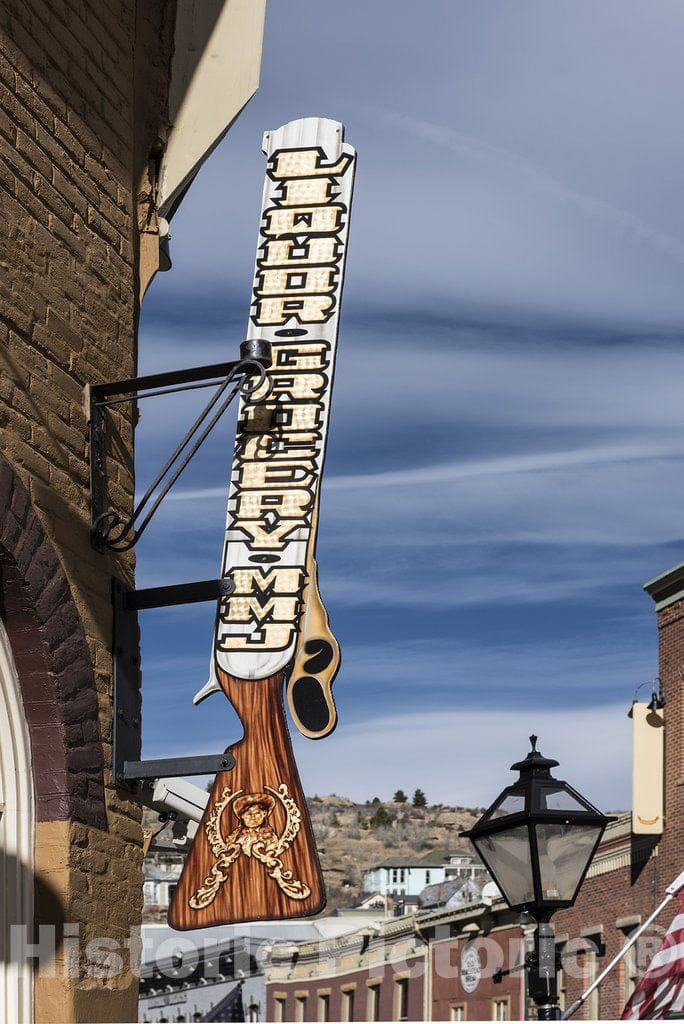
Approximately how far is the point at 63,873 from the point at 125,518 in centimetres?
196

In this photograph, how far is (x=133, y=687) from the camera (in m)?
7.87

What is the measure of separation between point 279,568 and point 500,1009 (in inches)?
1033

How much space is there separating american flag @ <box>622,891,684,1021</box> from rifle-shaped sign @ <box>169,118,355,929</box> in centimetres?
255

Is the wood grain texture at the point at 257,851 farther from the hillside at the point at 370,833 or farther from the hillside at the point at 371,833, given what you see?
the hillside at the point at 370,833

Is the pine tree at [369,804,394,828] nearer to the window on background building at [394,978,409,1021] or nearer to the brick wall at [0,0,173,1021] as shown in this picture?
the window on background building at [394,978,409,1021]

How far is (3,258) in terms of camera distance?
7227 millimetres

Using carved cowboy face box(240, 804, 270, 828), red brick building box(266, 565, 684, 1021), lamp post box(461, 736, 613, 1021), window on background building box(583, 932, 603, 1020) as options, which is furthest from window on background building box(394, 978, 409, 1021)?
carved cowboy face box(240, 804, 270, 828)

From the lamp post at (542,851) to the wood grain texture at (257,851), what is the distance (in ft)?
5.42

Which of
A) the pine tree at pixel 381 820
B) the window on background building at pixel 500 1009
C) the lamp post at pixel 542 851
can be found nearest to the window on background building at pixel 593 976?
the window on background building at pixel 500 1009

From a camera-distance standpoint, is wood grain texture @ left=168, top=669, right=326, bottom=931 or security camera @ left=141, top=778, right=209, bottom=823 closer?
wood grain texture @ left=168, top=669, right=326, bottom=931

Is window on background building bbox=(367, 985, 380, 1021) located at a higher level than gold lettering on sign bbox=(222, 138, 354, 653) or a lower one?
lower

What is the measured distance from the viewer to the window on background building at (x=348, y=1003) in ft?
128

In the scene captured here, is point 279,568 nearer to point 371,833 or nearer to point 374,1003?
point 374,1003

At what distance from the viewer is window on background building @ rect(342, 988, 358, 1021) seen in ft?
128
